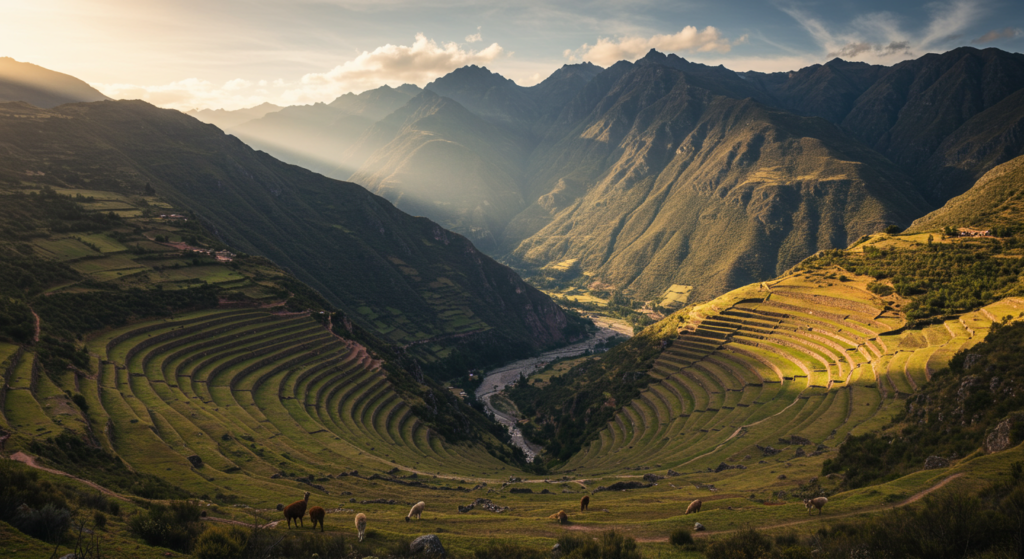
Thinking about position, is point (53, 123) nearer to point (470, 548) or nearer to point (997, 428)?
point (470, 548)

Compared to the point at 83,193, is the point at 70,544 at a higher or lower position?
lower

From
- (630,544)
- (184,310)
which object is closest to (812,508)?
(630,544)

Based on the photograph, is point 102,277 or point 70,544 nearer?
point 70,544

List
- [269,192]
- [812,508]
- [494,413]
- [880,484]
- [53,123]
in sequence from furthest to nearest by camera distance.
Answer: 1. [269,192]
2. [53,123]
3. [494,413]
4. [880,484]
5. [812,508]

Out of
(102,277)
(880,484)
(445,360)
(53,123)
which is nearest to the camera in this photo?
(880,484)

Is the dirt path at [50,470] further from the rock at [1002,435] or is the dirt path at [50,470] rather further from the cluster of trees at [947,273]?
the cluster of trees at [947,273]

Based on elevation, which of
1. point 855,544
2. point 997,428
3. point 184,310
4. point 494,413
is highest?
point 997,428
